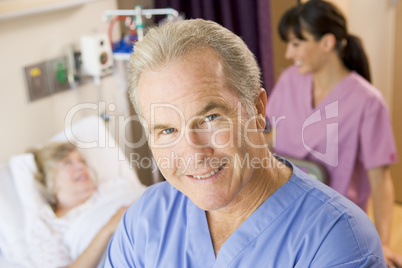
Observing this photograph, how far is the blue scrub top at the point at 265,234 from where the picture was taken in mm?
1014

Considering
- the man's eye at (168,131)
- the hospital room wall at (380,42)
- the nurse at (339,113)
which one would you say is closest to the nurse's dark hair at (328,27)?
the nurse at (339,113)

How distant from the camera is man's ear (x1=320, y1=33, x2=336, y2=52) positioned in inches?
85.1

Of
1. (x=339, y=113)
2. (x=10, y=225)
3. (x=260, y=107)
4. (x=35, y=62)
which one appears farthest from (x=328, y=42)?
(x=10, y=225)

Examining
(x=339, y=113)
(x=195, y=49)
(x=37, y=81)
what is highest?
(x=195, y=49)

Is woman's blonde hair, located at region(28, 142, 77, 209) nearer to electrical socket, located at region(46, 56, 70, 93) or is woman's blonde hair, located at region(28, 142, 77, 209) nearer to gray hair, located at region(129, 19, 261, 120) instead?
electrical socket, located at region(46, 56, 70, 93)

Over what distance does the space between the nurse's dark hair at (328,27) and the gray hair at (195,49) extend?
112 cm

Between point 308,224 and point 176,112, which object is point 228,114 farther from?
point 308,224

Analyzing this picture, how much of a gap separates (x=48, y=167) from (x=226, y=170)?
1.23 m

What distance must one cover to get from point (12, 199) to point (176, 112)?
4.20 ft

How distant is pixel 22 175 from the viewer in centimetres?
208

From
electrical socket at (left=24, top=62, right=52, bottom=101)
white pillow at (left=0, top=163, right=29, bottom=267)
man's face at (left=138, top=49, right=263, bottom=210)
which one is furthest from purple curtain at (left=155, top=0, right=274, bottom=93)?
man's face at (left=138, top=49, right=263, bottom=210)

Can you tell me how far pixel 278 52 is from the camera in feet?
11.1

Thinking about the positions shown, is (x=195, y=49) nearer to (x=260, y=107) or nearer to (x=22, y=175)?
(x=260, y=107)

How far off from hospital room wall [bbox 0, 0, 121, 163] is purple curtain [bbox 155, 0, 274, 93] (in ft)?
1.35
